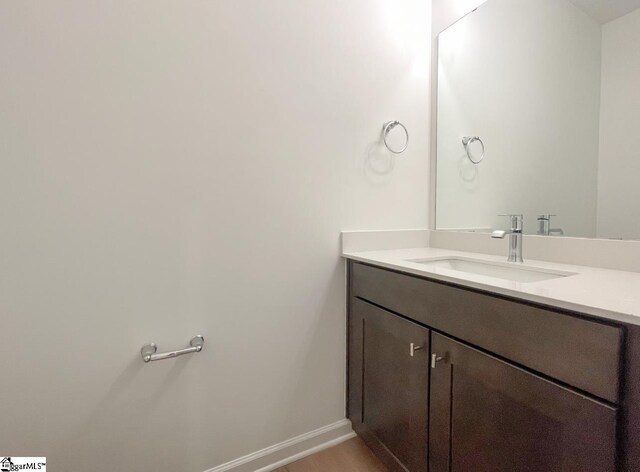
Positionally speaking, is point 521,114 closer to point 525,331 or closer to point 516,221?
point 516,221

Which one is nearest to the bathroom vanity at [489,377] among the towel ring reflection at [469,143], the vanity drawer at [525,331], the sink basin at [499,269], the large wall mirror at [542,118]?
the vanity drawer at [525,331]

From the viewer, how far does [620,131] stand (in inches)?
41.9

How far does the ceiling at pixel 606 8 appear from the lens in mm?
1032

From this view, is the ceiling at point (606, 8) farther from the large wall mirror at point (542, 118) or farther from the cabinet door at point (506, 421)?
the cabinet door at point (506, 421)

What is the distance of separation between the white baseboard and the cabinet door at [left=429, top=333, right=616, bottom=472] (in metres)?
0.55

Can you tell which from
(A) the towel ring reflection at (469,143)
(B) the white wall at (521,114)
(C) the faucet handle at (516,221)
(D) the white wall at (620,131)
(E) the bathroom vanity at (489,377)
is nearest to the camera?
(E) the bathroom vanity at (489,377)

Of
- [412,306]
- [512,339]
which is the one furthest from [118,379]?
[512,339]

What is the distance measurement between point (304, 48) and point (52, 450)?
5.45 feet

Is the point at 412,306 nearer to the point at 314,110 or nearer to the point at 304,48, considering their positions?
the point at 314,110

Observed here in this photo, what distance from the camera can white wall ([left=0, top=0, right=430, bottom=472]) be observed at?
922 millimetres

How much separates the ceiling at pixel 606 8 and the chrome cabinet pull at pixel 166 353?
1.82 meters

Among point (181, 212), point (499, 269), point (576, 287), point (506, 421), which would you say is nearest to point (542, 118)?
point (499, 269)

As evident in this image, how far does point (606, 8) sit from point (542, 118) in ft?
1.24

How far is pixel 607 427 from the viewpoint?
599 millimetres
